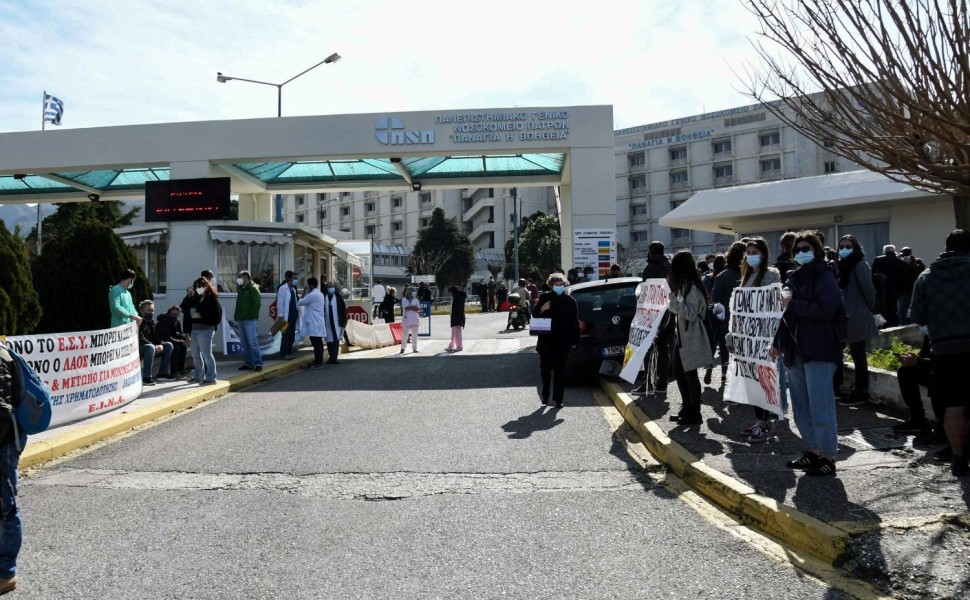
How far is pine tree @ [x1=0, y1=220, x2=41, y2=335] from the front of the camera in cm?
1227

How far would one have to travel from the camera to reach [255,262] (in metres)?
21.1

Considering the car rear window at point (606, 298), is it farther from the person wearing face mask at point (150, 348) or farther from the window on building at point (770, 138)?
the window on building at point (770, 138)

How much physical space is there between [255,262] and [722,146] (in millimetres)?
63540

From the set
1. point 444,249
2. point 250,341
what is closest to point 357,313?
point 250,341

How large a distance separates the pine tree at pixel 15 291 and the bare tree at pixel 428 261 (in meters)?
56.9

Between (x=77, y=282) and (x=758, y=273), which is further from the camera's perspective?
→ (x=77, y=282)

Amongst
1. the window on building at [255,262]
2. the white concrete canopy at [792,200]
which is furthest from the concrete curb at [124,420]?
the white concrete canopy at [792,200]

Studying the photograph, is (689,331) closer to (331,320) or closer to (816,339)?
(816,339)

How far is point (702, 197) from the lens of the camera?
76.4 ft

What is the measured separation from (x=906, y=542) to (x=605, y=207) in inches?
641

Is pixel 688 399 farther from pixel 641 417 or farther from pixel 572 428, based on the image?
pixel 572 428

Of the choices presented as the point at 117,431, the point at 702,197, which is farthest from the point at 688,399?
the point at 702,197

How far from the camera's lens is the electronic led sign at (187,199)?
65.4 ft

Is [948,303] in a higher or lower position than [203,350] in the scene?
higher
